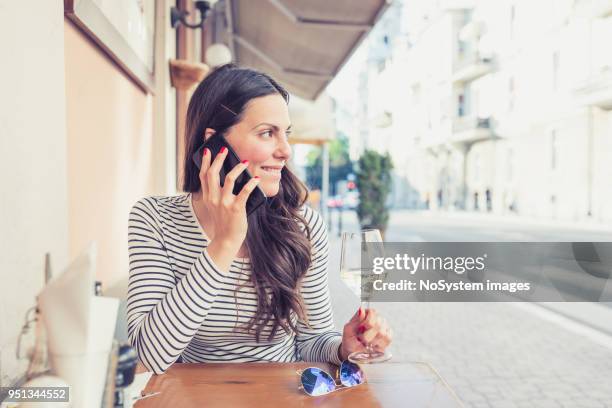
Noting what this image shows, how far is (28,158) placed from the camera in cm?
85

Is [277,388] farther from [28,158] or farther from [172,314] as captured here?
[28,158]

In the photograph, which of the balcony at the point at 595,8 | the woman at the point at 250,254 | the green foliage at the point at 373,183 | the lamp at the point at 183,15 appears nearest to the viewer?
the woman at the point at 250,254

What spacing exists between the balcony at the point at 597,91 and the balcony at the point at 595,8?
71 cm

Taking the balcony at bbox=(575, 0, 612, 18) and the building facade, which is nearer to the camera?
the balcony at bbox=(575, 0, 612, 18)

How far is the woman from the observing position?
1.13 meters

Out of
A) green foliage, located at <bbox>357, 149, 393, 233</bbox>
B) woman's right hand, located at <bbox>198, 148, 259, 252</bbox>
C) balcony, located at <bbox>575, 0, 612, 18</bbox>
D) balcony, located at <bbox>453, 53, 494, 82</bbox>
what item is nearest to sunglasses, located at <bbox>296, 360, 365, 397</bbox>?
woman's right hand, located at <bbox>198, 148, 259, 252</bbox>

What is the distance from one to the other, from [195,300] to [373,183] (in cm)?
763

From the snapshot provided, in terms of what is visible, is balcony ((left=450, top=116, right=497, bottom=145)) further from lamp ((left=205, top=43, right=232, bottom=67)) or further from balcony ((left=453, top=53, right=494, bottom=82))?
lamp ((left=205, top=43, right=232, bottom=67))

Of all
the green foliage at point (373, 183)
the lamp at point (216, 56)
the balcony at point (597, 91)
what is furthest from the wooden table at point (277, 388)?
the green foliage at point (373, 183)

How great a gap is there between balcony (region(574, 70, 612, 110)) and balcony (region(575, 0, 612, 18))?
0.71m

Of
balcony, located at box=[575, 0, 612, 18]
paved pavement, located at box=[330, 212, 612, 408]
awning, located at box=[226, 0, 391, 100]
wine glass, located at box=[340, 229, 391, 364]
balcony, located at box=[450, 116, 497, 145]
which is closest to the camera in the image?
wine glass, located at box=[340, 229, 391, 364]

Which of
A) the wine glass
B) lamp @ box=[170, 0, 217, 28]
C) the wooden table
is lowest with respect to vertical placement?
the wooden table

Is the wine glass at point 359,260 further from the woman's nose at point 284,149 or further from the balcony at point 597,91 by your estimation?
the balcony at point 597,91

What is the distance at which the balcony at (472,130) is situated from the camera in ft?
61.5
